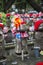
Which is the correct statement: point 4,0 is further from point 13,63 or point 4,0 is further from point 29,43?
point 13,63

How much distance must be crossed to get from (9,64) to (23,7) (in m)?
6.41

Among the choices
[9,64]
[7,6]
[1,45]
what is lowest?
[9,64]

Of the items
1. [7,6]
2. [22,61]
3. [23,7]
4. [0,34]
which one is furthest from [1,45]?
[23,7]

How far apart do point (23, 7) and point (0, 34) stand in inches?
251

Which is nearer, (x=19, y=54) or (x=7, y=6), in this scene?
(x=19, y=54)

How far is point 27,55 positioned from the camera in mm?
3348

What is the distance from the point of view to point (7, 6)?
25.2ft

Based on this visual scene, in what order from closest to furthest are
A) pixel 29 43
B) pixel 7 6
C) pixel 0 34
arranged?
pixel 0 34 < pixel 29 43 < pixel 7 6

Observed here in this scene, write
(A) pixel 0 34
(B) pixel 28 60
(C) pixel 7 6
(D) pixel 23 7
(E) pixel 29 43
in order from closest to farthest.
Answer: (A) pixel 0 34 < (B) pixel 28 60 < (E) pixel 29 43 < (C) pixel 7 6 < (D) pixel 23 7

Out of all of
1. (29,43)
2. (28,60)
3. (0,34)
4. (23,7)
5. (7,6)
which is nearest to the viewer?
(0,34)

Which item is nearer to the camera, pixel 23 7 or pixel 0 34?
pixel 0 34

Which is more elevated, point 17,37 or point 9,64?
point 17,37

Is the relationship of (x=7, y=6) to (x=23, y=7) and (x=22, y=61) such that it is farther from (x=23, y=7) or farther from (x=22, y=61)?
(x=22, y=61)

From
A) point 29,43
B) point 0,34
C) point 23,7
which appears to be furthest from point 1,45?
point 23,7
